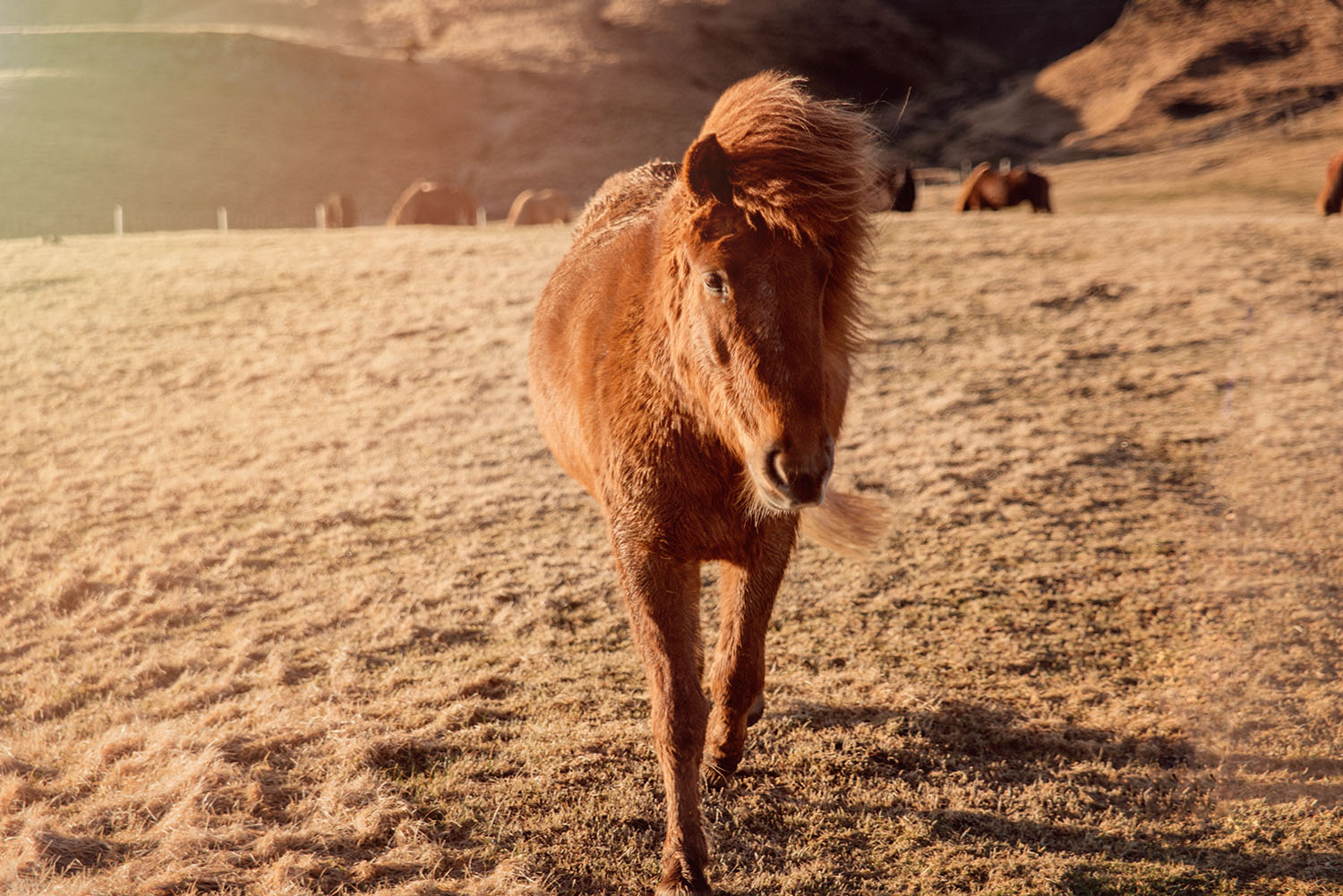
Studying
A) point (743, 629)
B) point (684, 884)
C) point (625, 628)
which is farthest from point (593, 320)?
point (625, 628)

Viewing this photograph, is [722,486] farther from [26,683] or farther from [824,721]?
[26,683]

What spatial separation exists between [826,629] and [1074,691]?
4.44 ft

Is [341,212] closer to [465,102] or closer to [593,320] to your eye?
[593,320]

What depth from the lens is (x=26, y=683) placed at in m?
4.70

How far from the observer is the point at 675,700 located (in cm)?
296

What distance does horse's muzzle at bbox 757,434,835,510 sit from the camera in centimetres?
226

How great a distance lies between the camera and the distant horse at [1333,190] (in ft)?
52.6

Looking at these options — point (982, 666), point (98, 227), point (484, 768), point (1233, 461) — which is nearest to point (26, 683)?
point (484, 768)

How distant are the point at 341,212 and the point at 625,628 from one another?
25.5 m

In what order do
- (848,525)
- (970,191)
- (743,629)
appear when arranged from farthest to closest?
(970,191)
(848,525)
(743,629)

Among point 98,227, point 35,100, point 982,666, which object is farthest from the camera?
point 35,100

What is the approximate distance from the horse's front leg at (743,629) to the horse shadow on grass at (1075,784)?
0.50 meters

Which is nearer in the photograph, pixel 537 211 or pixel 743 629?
pixel 743 629

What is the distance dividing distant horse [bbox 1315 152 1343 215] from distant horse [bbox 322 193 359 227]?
25196mm
